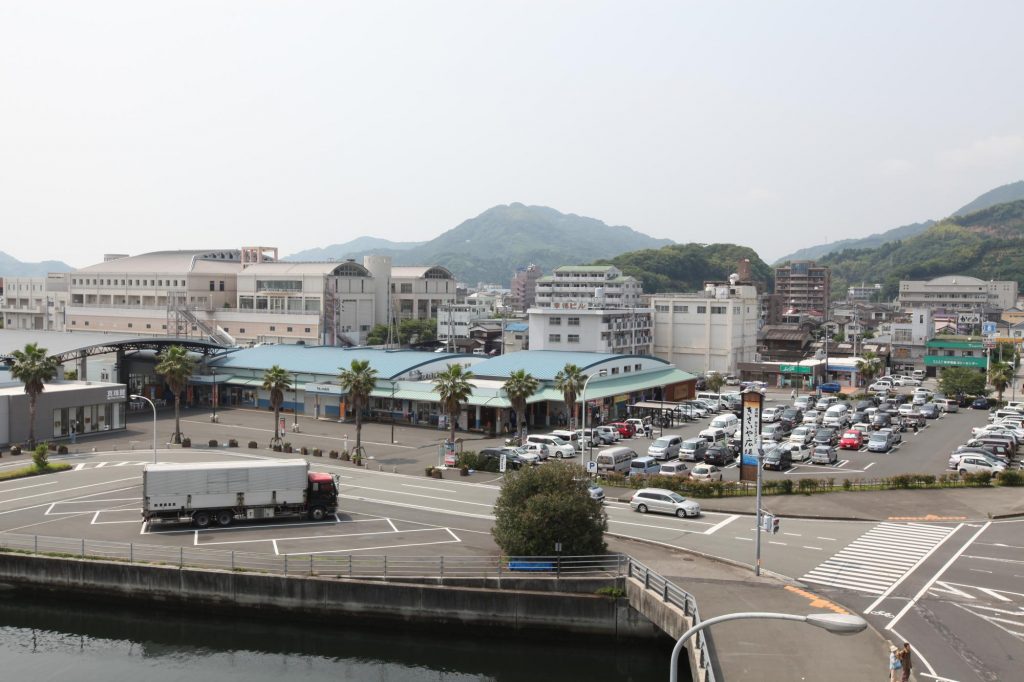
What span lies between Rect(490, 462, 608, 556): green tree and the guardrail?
0.49 meters

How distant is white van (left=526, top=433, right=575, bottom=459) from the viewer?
2237 inches

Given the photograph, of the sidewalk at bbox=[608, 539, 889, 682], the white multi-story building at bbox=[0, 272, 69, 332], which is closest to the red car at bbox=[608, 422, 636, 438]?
the sidewalk at bbox=[608, 539, 889, 682]

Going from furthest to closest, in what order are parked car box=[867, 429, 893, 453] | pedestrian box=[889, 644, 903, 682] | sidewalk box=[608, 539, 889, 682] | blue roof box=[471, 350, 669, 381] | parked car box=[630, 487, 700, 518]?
blue roof box=[471, 350, 669, 381] < parked car box=[867, 429, 893, 453] < parked car box=[630, 487, 700, 518] < sidewalk box=[608, 539, 889, 682] < pedestrian box=[889, 644, 903, 682]

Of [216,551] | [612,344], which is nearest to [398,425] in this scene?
[612,344]

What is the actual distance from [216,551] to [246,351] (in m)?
54.0

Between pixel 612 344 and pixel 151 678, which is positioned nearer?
pixel 151 678

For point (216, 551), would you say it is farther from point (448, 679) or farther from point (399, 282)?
point (399, 282)

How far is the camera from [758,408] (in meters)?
35.6

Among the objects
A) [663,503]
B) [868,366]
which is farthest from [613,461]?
[868,366]

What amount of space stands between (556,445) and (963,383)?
163 ft

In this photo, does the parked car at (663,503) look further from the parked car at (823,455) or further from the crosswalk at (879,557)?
the parked car at (823,455)

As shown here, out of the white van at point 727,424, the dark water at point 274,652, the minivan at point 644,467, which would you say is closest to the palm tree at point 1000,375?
the white van at point 727,424

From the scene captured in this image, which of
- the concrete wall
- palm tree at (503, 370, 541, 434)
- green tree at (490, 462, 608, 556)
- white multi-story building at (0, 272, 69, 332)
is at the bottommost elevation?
the concrete wall

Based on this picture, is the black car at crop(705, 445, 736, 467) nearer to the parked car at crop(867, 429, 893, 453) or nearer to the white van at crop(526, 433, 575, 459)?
the white van at crop(526, 433, 575, 459)
